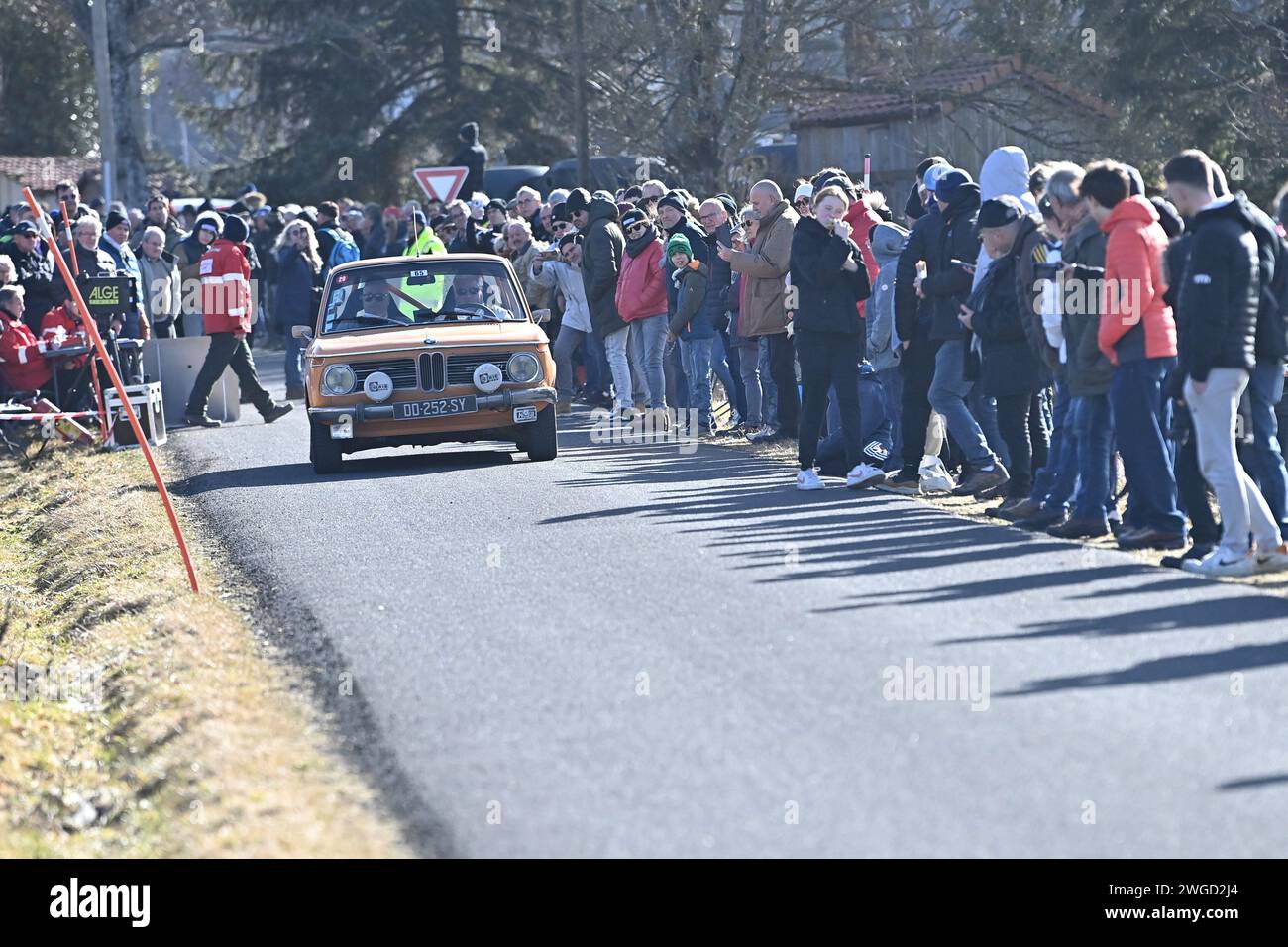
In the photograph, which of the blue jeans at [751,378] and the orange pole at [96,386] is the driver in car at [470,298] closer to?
the blue jeans at [751,378]

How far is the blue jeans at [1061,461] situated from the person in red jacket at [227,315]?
10919 mm

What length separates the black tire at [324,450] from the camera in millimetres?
16453

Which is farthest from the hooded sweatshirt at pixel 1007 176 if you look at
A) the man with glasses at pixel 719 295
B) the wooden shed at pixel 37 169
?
the wooden shed at pixel 37 169

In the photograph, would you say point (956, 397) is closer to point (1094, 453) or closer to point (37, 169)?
point (1094, 453)

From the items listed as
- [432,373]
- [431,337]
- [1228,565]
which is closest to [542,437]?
[432,373]

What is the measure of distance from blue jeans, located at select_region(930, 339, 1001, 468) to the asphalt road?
666 mm

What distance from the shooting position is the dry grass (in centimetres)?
683

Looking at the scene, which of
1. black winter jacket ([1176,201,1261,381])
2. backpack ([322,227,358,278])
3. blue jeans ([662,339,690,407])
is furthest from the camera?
backpack ([322,227,358,278])

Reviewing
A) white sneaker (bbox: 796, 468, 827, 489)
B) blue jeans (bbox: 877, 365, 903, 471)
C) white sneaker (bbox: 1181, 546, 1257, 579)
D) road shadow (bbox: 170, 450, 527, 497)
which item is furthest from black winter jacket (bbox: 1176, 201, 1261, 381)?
road shadow (bbox: 170, 450, 527, 497)

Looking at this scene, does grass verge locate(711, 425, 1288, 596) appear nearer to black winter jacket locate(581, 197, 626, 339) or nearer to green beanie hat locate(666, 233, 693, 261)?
green beanie hat locate(666, 233, 693, 261)

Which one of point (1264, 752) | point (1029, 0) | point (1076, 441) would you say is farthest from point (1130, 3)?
point (1264, 752)

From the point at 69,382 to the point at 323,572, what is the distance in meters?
9.53

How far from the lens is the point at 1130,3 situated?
3475 cm

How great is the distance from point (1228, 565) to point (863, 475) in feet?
14.0
